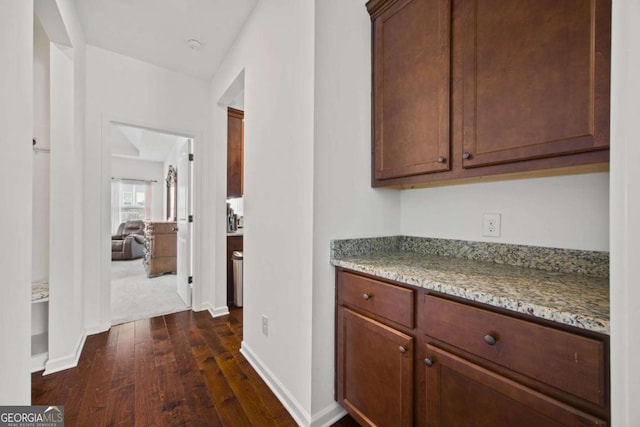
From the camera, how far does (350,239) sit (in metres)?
1.43

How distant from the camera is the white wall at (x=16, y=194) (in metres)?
0.84

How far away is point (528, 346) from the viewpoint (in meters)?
0.72

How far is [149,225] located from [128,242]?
185cm

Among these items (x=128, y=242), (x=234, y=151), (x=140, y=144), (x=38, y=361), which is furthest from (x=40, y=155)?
(x=128, y=242)

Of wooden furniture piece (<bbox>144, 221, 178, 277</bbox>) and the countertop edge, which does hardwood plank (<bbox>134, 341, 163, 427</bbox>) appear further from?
wooden furniture piece (<bbox>144, 221, 178, 277</bbox>)

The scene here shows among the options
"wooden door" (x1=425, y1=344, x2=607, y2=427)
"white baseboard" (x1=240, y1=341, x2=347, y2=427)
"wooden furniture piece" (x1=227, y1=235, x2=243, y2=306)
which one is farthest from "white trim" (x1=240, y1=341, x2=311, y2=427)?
"wooden furniture piece" (x1=227, y1=235, x2=243, y2=306)

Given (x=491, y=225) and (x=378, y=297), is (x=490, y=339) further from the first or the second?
(x=491, y=225)

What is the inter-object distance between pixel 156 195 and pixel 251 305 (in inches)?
278

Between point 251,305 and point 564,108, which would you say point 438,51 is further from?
point 251,305

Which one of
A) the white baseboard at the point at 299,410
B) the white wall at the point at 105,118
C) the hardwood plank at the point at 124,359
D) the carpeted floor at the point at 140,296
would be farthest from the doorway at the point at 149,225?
the white baseboard at the point at 299,410

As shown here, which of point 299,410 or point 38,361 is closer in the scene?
point 299,410

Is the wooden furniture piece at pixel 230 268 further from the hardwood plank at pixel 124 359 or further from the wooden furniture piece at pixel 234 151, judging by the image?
the hardwood plank at pixel 124 359

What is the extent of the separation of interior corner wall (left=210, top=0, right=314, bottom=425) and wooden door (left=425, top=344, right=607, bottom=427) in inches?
23.7

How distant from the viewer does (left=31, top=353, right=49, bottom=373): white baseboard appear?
5.91 ft
